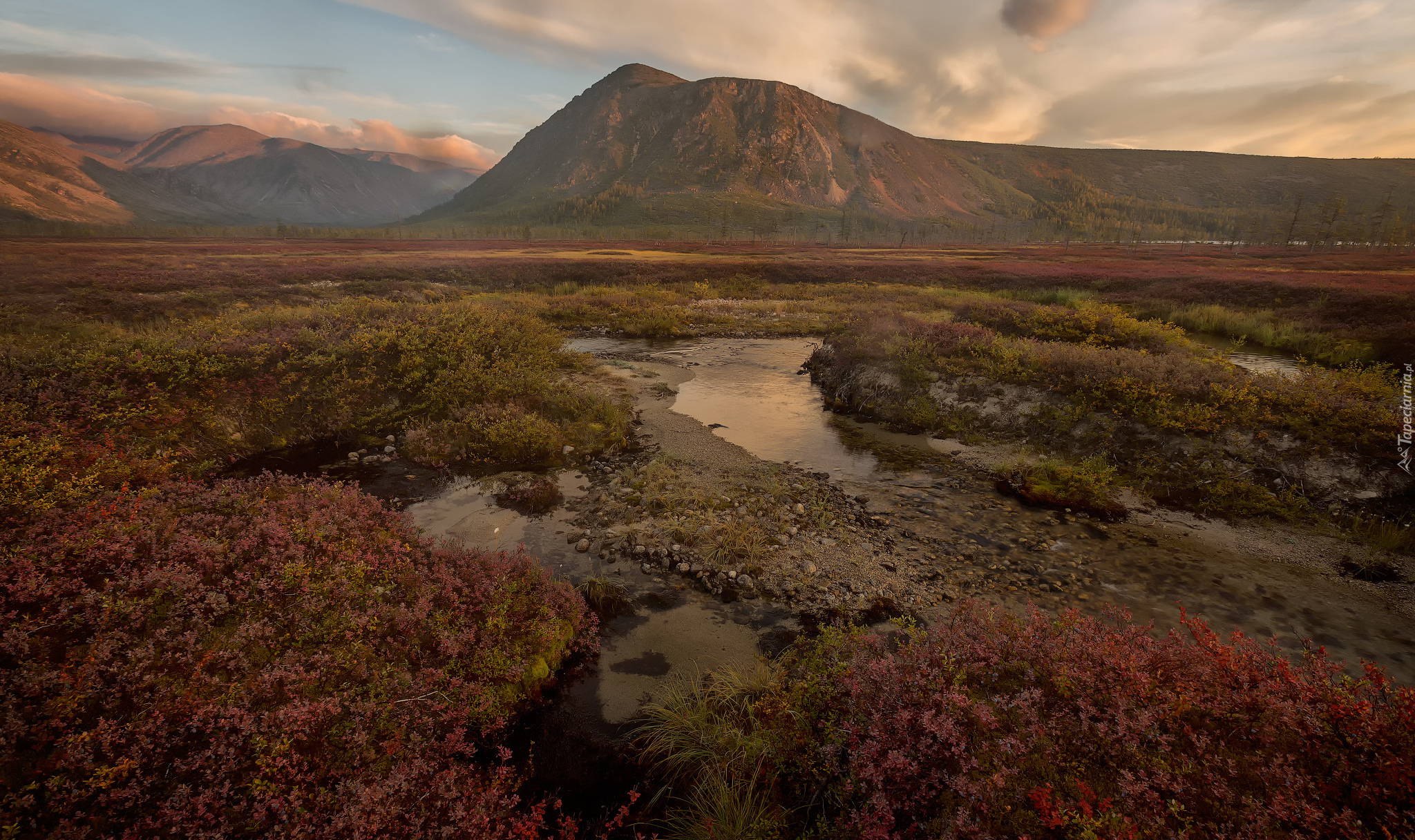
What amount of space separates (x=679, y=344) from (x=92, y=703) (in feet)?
94.9

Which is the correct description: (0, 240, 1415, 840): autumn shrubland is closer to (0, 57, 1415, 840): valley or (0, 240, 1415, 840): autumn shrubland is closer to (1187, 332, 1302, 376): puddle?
(0, 57, 1415, 840): valley

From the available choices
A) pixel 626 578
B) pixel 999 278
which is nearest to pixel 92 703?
pixel 626 578

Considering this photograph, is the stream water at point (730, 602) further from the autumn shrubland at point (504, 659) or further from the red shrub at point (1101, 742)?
the red shrub at point (1101, 742)

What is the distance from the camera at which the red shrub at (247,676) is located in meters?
4.07

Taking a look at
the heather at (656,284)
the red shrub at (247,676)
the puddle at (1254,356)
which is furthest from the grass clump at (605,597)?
the puddle at (1254,356)

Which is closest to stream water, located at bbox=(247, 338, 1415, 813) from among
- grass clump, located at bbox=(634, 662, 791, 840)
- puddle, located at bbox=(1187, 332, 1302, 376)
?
grass clump, located at bbox=(634, 662, 791, 840)

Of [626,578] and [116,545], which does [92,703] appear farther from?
[626,578]

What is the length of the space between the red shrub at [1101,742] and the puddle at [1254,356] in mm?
20695

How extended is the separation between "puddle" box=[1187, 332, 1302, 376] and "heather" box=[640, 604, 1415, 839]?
20.3 m

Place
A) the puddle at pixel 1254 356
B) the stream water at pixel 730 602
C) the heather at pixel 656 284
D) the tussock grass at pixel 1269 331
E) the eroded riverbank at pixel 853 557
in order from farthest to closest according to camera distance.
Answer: the heather at pixel 656 284 → the tussock grass at pixel 1269 331 → the puddle at pixel 1254 356 → the eroded riverbank at pixel 853 557 → the stream water at pixel 730 602

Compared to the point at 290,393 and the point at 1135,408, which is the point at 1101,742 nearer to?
the point at 1135,408

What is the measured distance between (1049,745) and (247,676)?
7535 mm

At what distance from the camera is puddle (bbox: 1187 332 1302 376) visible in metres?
19.9

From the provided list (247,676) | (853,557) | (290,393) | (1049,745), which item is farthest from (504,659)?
(290,393)
